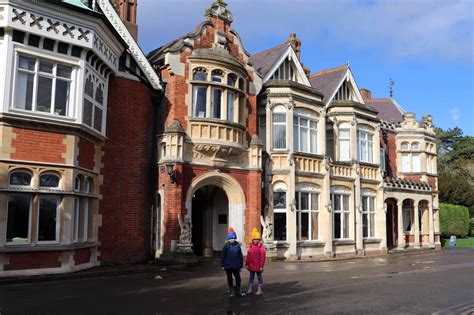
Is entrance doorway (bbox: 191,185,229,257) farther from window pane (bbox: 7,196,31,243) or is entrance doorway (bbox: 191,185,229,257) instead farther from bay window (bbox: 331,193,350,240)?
window pane (bbox: 7,196,31,243)

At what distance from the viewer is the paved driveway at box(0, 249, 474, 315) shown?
30.9ft

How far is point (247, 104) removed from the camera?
21734 mm

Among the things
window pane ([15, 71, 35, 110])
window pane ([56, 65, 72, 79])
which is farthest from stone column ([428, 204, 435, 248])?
window pane ([15, 71, 35, 110])

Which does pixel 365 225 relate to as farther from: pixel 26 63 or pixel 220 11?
pixel 26 63

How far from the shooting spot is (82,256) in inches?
609

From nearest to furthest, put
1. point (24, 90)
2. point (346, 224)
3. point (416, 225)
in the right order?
1. point (24, 90)
2. point (346, 224)
3. point (416, 225)

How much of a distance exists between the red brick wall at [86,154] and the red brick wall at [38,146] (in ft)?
2.62

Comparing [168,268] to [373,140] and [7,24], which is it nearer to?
[7,24]

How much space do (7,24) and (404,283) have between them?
13.7m

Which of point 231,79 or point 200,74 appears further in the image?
point 231,79

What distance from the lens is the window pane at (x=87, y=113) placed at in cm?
1552

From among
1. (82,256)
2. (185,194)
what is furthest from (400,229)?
(82,256)

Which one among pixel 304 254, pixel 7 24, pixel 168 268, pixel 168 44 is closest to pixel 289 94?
pixel 168 44

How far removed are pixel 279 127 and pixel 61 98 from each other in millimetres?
10940
